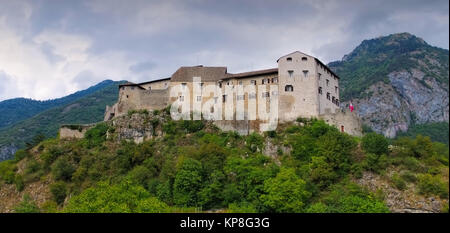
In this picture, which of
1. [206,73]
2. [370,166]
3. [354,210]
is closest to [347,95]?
[206,73]

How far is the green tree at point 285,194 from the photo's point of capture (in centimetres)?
4644

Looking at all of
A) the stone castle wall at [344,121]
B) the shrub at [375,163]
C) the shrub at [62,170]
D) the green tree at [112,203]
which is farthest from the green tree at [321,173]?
the shrub at [62,170]

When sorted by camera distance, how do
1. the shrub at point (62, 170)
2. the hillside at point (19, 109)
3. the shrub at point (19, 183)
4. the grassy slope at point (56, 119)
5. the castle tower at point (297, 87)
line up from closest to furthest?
the castle tower at point (297, 87)
the shrub at point (62, 170)
the shrub at point (19, 183)
the grassy slope at point (56, 119)
the hillside at point (19, 109)

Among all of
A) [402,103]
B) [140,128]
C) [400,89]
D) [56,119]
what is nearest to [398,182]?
[140,128]

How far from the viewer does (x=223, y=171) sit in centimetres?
5447

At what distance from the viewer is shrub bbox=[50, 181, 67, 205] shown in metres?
59.5

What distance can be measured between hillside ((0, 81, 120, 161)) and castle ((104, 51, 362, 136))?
2149 inches

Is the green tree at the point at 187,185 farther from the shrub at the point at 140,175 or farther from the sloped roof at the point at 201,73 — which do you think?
the sloped roof at the point at 201,73

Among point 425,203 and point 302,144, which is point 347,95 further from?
point 425,203

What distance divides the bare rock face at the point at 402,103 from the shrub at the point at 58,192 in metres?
92.6

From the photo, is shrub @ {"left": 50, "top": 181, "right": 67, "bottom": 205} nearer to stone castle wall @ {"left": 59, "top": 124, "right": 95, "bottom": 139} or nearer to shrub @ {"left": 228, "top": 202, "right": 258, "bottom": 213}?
stone castle wall @ {"left": 59, "top": 124, "right": 95, "bottom": 139}

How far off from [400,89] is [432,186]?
107978 millimetres

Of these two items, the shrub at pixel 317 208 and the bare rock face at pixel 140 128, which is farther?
the bare rock face at pixel 140 128

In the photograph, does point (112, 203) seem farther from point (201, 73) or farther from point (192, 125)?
point (201, 73)
